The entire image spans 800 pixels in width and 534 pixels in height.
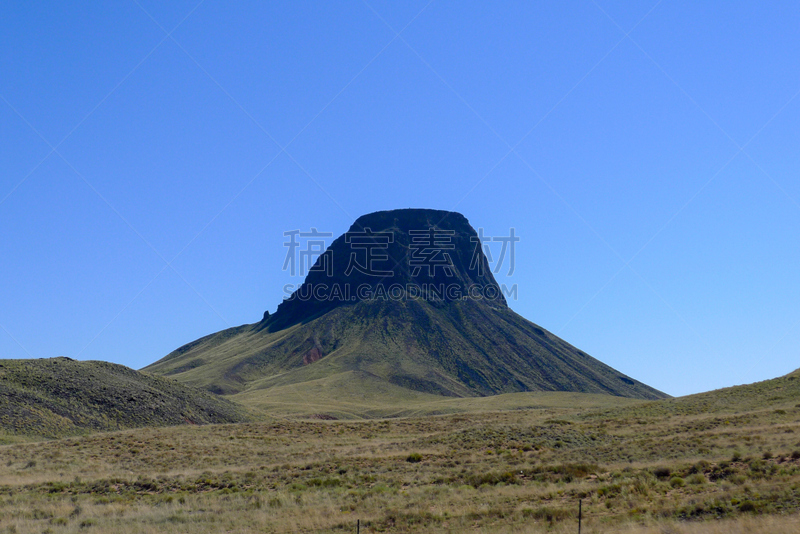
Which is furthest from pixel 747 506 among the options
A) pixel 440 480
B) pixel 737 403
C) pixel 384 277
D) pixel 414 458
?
pixel 384 277

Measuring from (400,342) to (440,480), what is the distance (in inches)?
5238

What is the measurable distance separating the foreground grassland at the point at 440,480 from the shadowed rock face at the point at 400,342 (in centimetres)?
9095

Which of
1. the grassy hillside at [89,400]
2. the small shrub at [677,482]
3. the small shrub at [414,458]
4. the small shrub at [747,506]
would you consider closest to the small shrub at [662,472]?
the small shrub at [677,482]

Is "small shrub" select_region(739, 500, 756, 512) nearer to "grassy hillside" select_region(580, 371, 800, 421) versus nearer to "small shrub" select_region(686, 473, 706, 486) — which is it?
"small shrub" select_region(686, 473, 706, 486)

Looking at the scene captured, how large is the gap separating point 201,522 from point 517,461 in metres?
14.7

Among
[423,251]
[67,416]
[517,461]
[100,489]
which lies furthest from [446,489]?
[423,251]

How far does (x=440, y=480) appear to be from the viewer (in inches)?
936

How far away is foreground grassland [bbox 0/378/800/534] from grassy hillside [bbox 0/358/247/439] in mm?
10837

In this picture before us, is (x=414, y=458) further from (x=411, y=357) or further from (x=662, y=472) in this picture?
(x=411, y=357)

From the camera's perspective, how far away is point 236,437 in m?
43.5

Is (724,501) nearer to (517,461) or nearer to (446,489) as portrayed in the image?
(446,489)

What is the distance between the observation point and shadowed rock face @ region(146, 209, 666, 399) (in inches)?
5561

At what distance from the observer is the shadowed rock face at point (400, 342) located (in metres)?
141

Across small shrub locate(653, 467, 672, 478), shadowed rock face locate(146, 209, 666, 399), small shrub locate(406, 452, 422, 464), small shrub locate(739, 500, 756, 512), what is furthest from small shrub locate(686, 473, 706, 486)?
shadowed rock face locate(146, 209, 666, 399)
